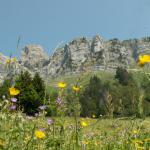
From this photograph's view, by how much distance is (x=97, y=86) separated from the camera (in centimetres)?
12438

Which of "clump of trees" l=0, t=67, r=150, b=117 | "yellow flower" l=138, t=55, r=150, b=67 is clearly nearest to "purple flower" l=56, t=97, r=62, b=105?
"clump of trees" l=0, t=67, r=150, b=117

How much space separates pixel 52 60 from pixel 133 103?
832mm

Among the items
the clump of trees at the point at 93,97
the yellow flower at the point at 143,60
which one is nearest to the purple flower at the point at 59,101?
the clump of trees at the point at 93,97

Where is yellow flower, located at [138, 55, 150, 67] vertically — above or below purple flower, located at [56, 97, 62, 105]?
above

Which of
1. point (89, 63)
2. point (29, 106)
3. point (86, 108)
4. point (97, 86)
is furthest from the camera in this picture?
point (97, 86)

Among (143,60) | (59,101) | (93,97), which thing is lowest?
(59,101)

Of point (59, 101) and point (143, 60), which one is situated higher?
point (143, 60)

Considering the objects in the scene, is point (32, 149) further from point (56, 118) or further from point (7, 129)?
point (56, 118)

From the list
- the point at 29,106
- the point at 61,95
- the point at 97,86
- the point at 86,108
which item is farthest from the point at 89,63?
the point at 97,86

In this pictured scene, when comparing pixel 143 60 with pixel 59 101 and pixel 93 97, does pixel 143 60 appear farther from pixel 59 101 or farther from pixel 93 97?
pixel 93 97

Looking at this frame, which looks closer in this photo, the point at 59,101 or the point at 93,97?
the point at 59,101

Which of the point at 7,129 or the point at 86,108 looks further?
the point at 86,108

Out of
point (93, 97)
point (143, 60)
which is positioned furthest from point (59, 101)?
point (93, 97)

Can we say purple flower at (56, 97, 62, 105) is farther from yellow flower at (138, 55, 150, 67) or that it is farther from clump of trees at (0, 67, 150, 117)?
yellow flower at (138, 55, 150, 67)
